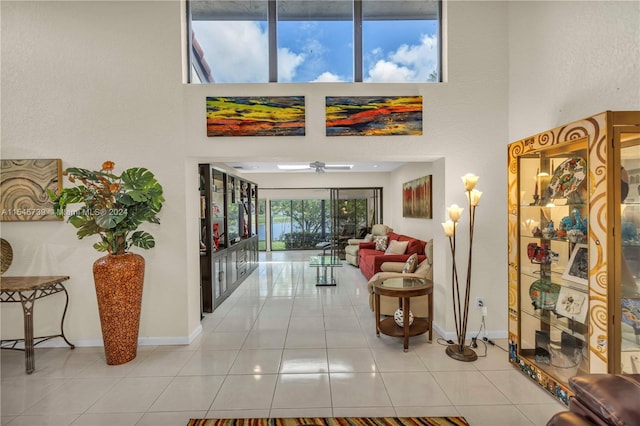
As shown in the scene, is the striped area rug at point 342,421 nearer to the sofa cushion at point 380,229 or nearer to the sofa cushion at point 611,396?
the sofa cushion at point 611,396

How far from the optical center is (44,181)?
3.23 meters

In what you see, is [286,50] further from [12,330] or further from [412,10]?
[12,330]

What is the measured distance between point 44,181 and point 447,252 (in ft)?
15.5

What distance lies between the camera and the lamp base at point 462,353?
2914mm

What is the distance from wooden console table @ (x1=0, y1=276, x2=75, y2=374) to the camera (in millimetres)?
2787

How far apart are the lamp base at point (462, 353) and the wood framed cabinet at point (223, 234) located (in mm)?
3388

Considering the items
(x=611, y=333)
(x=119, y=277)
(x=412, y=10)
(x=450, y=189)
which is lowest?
(x=611, y=333)

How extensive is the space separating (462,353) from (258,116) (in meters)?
3.43

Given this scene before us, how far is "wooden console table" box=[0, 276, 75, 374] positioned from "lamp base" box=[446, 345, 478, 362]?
13.6 feet

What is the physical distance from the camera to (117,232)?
289 centimetres

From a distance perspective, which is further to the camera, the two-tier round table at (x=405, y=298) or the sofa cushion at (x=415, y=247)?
the sofa cushion at (x=415, y=247)

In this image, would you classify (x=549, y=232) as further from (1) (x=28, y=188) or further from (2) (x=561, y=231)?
(1) (x=28, y=188)

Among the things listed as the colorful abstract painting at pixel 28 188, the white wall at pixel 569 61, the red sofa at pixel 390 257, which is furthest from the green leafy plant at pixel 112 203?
the white wall at pixel 569 61

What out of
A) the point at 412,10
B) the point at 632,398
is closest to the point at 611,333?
the point at 632,398
